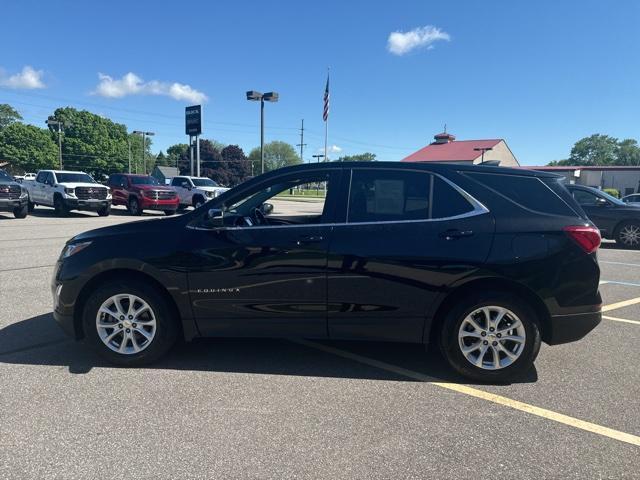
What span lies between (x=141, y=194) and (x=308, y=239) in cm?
1843

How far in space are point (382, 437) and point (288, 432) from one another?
0.61 metres

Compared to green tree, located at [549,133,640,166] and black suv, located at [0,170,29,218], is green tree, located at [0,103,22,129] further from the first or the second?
green tree, located at [549,133,640,166]

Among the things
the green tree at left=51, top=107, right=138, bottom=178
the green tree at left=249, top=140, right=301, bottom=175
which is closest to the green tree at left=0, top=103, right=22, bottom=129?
the green tree at left=51, top=107, right=138, bottom=178

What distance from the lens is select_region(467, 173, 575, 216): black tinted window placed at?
3.79 m

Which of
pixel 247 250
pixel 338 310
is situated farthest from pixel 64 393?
pixel 338 310

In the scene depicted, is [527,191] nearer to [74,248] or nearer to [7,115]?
[74,248]

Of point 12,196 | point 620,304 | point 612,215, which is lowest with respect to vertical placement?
point 620,304

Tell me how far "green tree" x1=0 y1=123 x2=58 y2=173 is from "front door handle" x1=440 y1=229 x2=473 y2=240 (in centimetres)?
8754

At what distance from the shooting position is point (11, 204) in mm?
16703

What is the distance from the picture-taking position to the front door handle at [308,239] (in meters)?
3.78

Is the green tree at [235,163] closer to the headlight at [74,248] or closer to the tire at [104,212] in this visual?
the tire at [104,212]

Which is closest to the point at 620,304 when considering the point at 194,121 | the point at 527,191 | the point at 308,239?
the point at 527,191

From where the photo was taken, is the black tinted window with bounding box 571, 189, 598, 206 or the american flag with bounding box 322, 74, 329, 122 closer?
the black tinted window with bounding box 571, 189, 598, 206

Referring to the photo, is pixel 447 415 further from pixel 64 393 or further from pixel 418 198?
pixel 64 393
